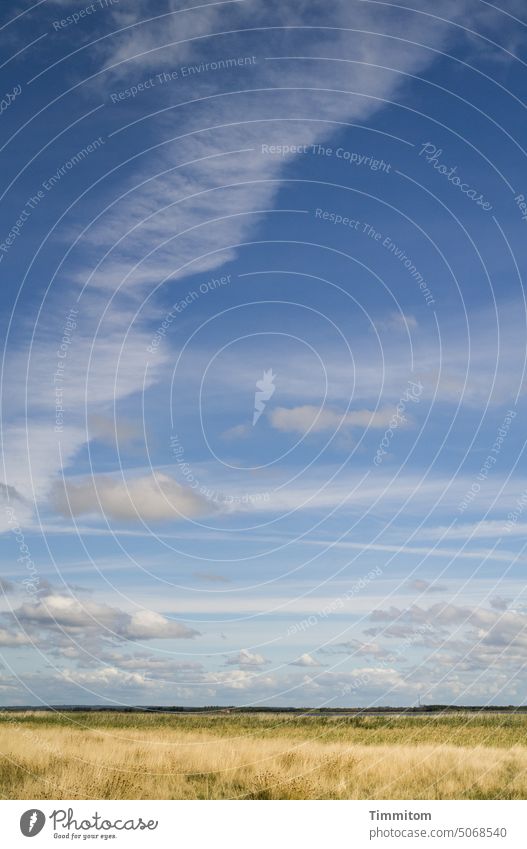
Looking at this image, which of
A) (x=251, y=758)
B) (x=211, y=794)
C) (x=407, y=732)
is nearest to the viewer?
(x=211, y=794)

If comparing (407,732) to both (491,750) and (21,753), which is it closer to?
(491,750)

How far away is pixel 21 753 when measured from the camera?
31328 mm

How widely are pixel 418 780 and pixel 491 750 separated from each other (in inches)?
453

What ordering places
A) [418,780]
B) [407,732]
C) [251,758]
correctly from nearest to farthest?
[418,780] → [251,758] → [407,732]
